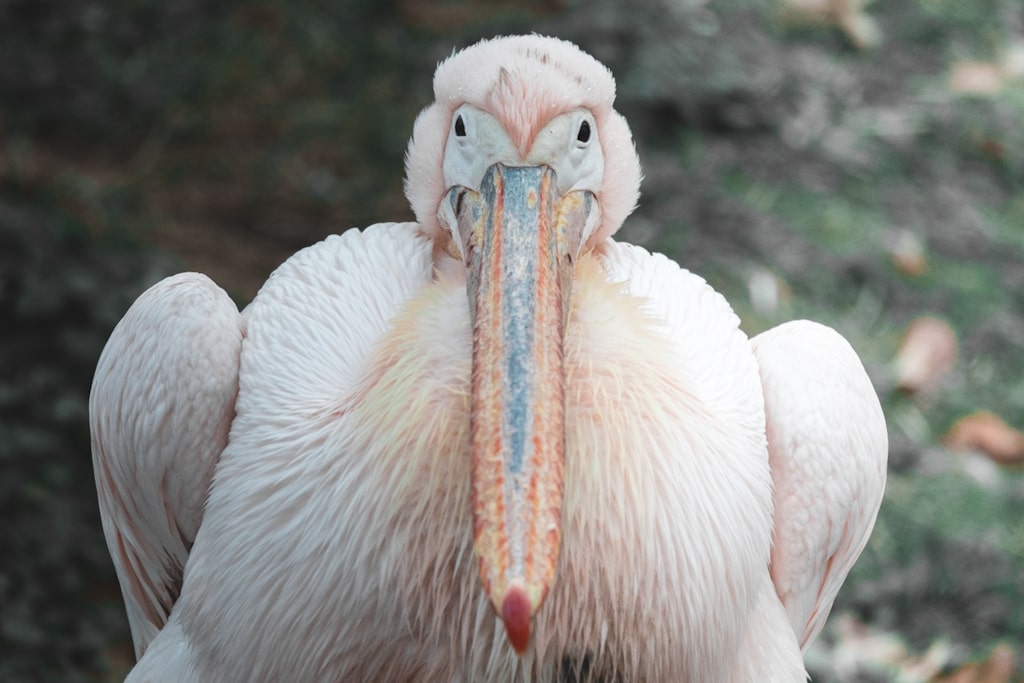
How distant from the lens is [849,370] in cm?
227

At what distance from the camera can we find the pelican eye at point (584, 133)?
2.01 metres

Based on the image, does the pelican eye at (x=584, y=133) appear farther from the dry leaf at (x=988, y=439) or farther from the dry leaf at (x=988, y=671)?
the dry leaf at (x=988, y=439)

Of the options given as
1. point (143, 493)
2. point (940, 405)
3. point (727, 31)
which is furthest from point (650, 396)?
point (727, 31)

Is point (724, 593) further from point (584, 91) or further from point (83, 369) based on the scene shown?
point (83, 369)

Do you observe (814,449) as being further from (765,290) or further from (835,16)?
(835,16)

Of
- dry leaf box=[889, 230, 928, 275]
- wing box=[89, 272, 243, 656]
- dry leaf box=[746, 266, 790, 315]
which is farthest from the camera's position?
dry leaf box=[889, 230, 928, 275]

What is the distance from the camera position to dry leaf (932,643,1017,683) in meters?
3.09

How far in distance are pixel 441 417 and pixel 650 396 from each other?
13.0 inches

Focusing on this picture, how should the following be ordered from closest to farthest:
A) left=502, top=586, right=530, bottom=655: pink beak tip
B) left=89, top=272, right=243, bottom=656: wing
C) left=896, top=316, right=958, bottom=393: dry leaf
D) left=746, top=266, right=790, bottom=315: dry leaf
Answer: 1. left=502, top=586, right=530, bottom=655: pink beak tip
2. left=89, top=272, right=243, bottom=656: wing
3. left=896, top=316, right=958, bottom=393: dry leaf
4. left=746, top=266, right=790, bottom=315: dry leaf

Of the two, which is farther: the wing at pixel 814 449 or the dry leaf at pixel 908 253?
the dry leaf at pixel 908 253

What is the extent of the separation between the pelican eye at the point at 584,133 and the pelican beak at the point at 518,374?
0.34ft

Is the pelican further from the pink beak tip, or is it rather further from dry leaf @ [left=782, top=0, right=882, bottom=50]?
dry leaf @ [left=782, top=0, right=882, bottom=50]

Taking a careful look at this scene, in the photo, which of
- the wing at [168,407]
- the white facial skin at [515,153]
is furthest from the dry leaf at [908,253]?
the wing at [168,407]

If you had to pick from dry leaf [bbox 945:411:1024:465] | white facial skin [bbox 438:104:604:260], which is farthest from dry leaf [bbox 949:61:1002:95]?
white facial skin [bbox 438:104:604:260]
